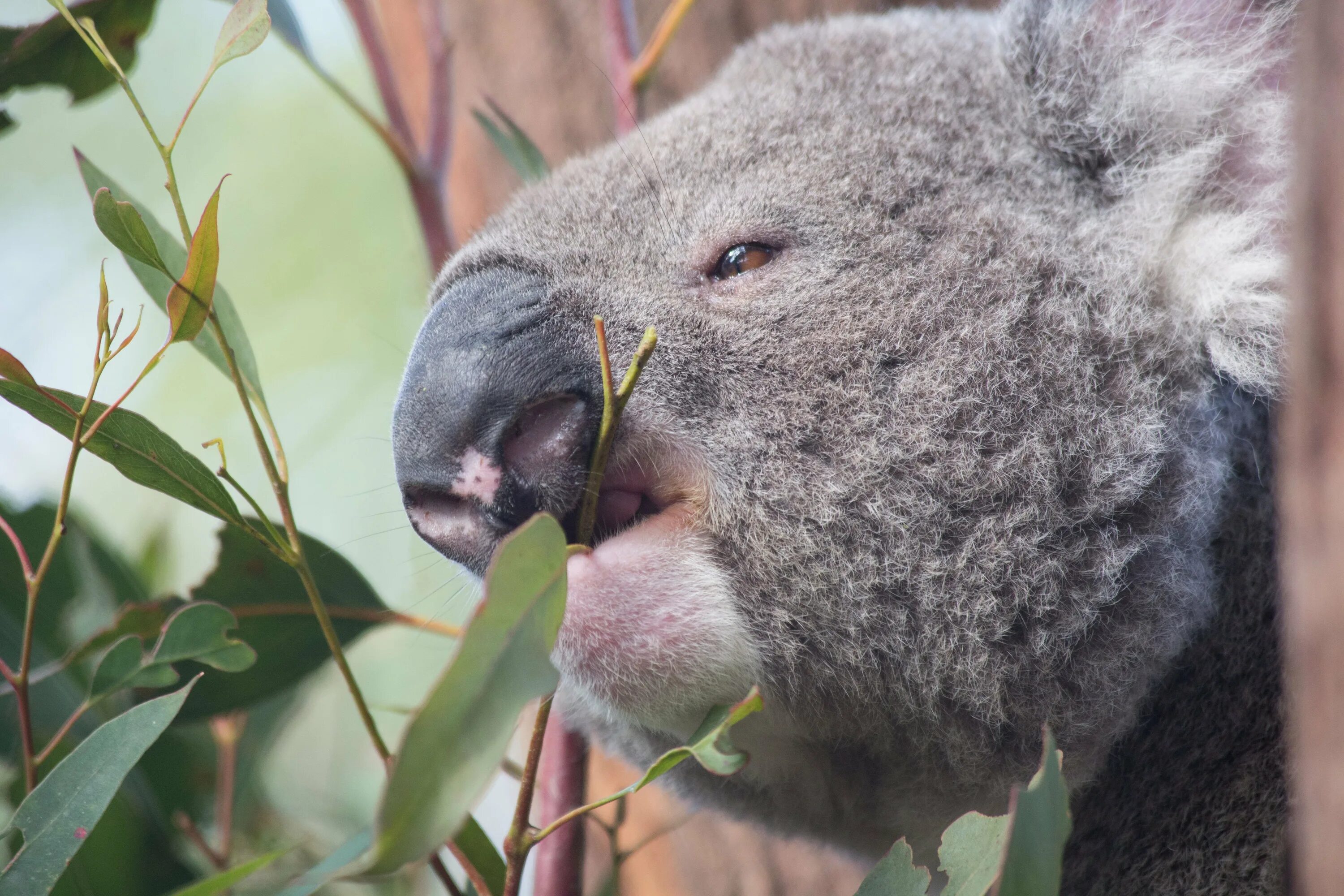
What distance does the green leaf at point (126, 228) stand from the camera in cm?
107

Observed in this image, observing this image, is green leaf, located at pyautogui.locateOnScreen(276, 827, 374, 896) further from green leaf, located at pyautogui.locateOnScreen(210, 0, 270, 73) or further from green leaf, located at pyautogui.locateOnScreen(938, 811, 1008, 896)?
green leaf, located at pyautogui.locateOnScreen(210, 0, 270, 73)

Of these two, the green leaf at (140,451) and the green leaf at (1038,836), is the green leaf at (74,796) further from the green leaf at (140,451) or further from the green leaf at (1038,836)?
the green leaf at (1038,836)

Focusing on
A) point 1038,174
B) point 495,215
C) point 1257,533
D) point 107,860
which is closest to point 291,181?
point 495,215

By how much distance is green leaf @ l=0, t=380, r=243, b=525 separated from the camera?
3.72 feet

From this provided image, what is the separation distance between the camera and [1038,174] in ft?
4.99

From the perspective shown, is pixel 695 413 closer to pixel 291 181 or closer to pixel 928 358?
pixel 928 358

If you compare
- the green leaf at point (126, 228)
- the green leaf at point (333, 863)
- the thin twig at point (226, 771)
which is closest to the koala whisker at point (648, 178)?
the green leaf at point (126, 228)

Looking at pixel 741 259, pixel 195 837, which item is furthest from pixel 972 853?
pixel 195 837

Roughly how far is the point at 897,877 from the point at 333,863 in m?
0.69

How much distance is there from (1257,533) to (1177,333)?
324 mm

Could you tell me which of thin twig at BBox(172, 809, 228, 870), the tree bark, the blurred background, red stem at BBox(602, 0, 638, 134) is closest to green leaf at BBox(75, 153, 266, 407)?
the blurred background

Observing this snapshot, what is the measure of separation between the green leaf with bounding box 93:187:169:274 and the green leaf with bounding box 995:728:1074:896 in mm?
1034

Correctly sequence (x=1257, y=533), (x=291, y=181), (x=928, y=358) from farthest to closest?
(x=291, y=181)
(x=1257, y=533)
(x=928, y=358)

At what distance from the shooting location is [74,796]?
43.4 inches
